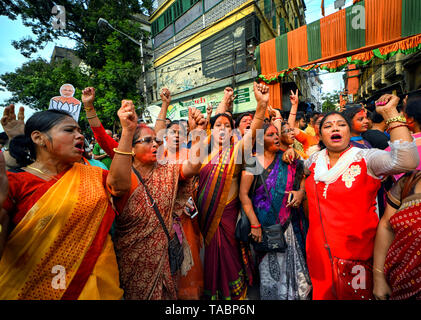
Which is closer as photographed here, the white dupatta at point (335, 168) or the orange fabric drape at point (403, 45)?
the white dupatta at point (335, 168)

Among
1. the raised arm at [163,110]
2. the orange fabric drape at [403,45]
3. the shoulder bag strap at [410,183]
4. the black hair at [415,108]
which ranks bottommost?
the shoulder bag strap at [410,183]

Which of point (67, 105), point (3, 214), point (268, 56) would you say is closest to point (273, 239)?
point (3, 214)

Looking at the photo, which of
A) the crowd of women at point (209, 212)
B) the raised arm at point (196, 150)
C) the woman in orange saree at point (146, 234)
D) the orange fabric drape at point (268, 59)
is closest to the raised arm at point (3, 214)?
the crowd of women at point (209, 212)

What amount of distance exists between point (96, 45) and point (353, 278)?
49.1ft

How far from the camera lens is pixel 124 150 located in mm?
1147

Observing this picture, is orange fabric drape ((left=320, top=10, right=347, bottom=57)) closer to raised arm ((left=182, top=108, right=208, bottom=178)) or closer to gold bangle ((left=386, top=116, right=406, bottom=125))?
gold bangle ((left=386, top=116, right=406, bottom=125))

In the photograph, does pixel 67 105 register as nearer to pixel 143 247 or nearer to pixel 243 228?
pixel 143 247

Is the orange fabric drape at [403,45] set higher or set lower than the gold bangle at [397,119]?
higher

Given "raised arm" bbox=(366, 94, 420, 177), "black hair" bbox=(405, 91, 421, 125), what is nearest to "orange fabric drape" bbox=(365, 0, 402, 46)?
"black hair" bbox=(405, 91, 421, 125)

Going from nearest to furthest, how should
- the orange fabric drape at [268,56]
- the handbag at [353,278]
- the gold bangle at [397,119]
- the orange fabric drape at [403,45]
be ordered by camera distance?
the gold bangle at [397,119], the handbag at [353,278], the orange fabric drape at [403,45], the orange fabric drape at [268,56]

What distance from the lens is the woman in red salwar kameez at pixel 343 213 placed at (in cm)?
151

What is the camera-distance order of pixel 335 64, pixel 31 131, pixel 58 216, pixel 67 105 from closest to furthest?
pixel 58 216, pixel 31 131, pixel 67 105, pixel 335 64

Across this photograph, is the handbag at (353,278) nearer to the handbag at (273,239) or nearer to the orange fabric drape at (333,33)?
the handbag at (273,239)
